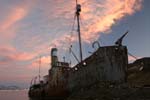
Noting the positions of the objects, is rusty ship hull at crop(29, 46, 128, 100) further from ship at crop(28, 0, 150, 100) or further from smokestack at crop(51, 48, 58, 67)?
smokestack at crop(51, 48, 58, 67)

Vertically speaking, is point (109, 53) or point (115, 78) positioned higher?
point (109, 53)

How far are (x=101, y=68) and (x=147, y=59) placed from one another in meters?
8.36

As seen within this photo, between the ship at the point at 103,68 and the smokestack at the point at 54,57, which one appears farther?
the smokestack at the point at 54,57

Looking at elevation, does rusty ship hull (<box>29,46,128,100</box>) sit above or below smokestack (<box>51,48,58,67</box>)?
below

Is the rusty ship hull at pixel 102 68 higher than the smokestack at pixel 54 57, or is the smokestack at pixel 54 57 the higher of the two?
the smokestack at pixel 54 57

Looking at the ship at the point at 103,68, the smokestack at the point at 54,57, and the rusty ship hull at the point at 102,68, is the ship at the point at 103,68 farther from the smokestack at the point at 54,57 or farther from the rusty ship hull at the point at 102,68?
the smokestack at the point at 54,57

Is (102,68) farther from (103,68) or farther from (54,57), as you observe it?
(54,57)

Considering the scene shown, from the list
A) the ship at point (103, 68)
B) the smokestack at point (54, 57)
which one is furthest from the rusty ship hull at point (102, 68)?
the smokestack at point (54, 57)

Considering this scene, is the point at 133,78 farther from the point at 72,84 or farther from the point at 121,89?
the point at 121,89

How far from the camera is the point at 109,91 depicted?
719 inches

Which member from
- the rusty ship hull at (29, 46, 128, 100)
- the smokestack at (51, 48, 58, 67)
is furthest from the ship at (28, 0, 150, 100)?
the smokestack at (51, 48, 58, 67)

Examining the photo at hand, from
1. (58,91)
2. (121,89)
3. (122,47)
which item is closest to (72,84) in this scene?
(58,91)

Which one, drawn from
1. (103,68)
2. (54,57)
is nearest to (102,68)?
(103,68)

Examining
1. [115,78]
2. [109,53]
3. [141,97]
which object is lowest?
[141,97]
